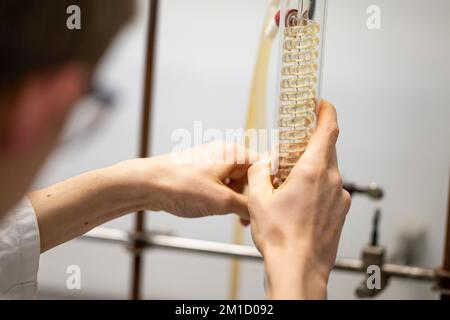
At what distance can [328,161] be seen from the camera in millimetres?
569

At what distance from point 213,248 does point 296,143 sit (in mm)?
590

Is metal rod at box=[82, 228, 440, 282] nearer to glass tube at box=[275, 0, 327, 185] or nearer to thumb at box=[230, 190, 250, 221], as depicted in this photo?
thumb at box=[230, 190, 250, 221]

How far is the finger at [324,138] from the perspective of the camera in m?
0.55

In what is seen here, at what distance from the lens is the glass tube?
59 cm

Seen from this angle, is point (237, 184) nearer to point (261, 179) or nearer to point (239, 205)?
point (239, 205)

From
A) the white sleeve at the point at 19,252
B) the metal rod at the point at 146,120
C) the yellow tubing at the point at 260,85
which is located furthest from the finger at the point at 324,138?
the metal rod at the point at 146,120

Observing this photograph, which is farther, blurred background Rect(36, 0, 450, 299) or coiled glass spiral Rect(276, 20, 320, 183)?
blurred background Rect(36, 0, 450, 299)

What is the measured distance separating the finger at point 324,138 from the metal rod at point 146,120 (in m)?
0.64

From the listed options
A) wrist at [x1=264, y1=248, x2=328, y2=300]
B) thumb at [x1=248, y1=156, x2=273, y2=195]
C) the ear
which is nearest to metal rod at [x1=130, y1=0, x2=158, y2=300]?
thumb at [x1=248, y1=156, x2=273, y2=195]

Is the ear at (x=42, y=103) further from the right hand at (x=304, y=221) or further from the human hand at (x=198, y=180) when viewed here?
the human hand at (x=198, y=180)

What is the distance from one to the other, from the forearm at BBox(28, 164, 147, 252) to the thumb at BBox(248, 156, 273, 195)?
0.60 ft

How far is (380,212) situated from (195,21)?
21.2 inches

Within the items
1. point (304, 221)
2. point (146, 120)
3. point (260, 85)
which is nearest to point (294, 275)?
point (304, 221)

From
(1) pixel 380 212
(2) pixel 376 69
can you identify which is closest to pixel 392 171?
(1) pixel 380 212
